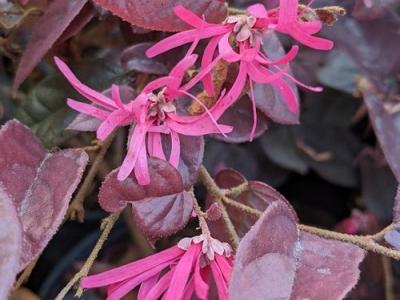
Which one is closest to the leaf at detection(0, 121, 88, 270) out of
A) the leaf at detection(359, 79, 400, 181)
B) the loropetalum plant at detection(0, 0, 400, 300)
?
the loropetalum plant at detection(0, 0, 400, 300)

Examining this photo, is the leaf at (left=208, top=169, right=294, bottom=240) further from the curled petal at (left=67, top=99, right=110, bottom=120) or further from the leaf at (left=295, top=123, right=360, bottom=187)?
the leaf at (left=295, top=123, right=360, bottom=187)

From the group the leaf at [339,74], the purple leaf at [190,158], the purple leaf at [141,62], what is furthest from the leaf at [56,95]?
the leaf at [339,74]

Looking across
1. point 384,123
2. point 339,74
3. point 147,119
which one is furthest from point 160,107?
point 339,74

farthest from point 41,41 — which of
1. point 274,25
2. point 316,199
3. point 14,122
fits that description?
point 316,199

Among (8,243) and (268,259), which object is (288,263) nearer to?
(268,259)

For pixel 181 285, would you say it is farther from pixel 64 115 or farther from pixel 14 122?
pixel 64 115
